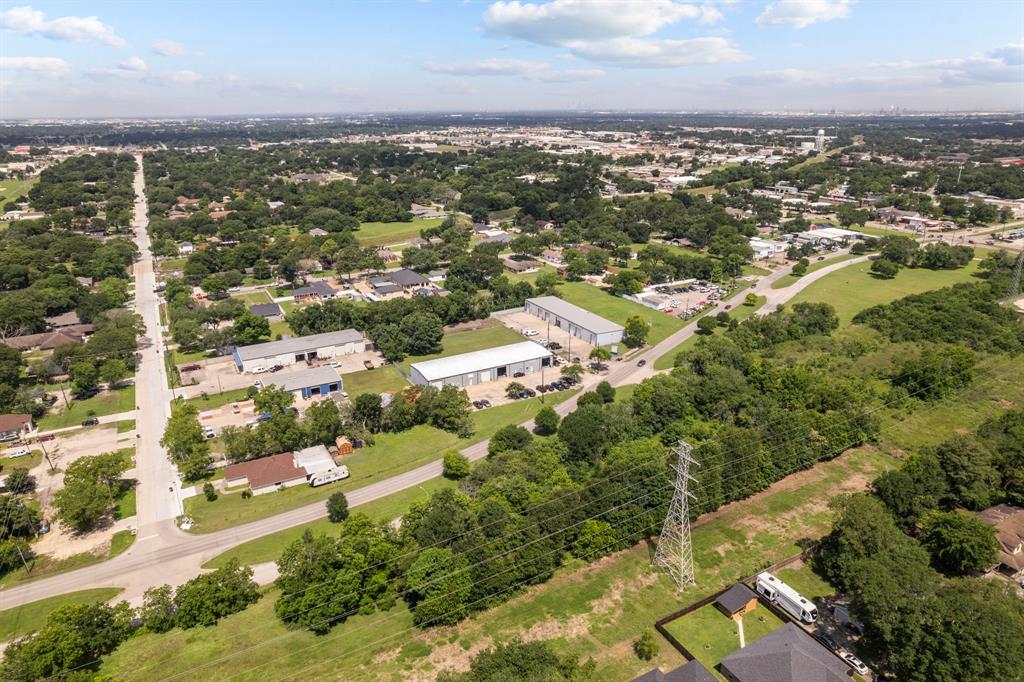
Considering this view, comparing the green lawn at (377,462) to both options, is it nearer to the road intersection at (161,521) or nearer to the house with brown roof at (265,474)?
the house with brown roof at (265,474)

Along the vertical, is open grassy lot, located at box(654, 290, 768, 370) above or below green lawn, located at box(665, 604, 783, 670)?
above

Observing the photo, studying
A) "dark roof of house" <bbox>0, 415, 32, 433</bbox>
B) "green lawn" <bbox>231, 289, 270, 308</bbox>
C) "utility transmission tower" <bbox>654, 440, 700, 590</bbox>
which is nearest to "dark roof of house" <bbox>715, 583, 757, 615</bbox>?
"utility transmission tower" <bbox>654, 440, 700, 590</bbox>

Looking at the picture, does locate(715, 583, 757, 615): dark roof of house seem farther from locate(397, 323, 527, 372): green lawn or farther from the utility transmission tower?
locate(397, 323, 527, 372): green lawn

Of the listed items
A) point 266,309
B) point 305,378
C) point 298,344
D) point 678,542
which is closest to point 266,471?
point 305,378

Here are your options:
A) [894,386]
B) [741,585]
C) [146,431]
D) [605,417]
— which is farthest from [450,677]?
[894,386]

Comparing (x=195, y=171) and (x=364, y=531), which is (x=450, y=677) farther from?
(x=195, y=171)

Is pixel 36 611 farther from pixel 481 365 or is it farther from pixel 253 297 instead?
pixel 253 297
